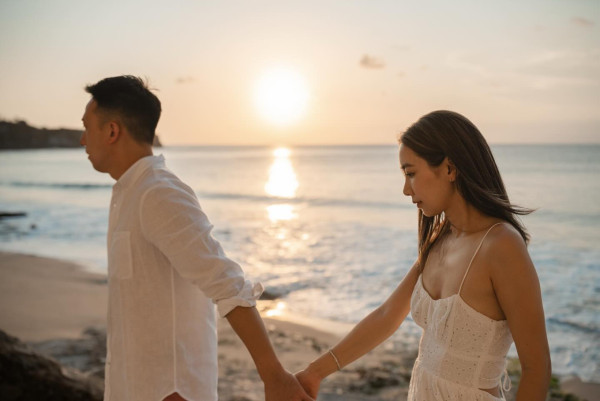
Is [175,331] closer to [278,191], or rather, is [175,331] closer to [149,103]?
[149,103]

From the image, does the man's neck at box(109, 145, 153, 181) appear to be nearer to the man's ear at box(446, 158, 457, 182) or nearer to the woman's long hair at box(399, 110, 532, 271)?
the woman's long hair at box(399, 110, 532, 271)

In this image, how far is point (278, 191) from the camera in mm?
38281

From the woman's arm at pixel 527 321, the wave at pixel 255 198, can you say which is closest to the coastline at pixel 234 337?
the woman's arm at pixel 527 321

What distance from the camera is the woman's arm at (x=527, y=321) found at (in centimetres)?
205

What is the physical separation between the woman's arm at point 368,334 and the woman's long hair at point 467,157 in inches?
21.8

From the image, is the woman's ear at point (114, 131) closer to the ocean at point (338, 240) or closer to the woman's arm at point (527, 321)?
the woman's arm at point (527, 321)

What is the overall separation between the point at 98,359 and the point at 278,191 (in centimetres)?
3209

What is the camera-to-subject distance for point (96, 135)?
A: 242cm

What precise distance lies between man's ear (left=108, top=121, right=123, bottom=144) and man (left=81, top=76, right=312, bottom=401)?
6.8 inches

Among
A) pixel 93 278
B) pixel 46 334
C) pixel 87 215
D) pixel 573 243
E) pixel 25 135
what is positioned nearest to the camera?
pixel 46 334

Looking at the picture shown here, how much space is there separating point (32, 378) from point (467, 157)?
2961 mm

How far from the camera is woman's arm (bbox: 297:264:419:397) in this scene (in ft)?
8.96

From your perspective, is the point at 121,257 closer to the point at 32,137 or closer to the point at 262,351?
the point at 262,351

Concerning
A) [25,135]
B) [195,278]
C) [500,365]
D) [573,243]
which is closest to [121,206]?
[195,278]
